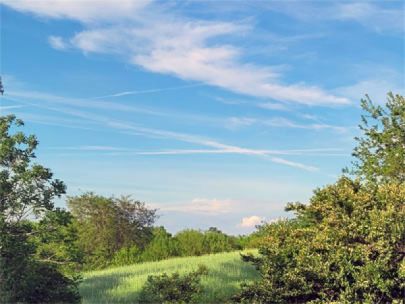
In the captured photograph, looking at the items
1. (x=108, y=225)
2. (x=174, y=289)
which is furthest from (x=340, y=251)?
(x=108, y=225)

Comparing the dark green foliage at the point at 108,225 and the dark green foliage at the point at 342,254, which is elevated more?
the dark green foliage at the point at 108,225

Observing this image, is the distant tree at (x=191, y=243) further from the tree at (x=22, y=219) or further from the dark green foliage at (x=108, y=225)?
the tree at (x=22, y=219)

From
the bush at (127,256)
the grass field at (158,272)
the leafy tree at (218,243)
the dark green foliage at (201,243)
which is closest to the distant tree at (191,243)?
the dark green foliage at (201,243)

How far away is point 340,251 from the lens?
11.3m

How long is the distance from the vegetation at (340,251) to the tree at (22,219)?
15.0 feet

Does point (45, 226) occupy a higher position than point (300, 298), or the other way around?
point (45, 226)

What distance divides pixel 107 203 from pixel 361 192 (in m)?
25.6

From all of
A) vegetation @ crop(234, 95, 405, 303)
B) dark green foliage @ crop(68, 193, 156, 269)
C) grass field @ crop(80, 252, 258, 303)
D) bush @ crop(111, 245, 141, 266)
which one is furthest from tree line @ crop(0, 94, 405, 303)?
dark green foliage @ crop(68, 193, 156, 269)

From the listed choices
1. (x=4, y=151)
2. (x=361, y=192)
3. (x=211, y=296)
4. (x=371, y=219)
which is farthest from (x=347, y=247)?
(x=4, y=151)

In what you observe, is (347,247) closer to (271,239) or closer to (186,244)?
(271,239)

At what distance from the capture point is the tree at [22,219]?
1277 cm

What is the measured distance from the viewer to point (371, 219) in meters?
11.6

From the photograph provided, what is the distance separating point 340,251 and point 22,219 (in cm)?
728

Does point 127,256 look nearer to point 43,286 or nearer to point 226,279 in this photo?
point 226,279
